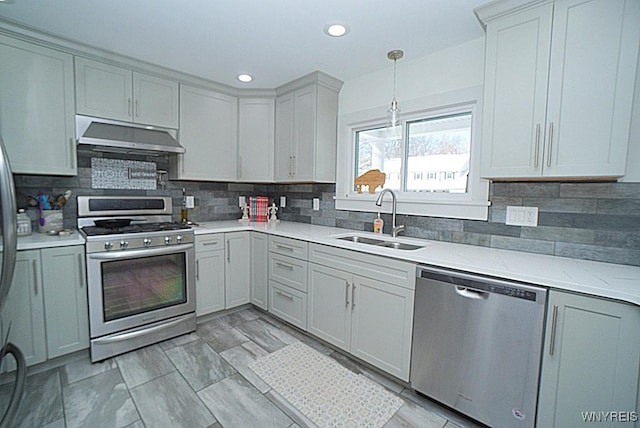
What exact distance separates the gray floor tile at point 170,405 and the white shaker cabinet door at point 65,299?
0.68 m

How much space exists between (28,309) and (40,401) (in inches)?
23.0

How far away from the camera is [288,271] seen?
2643 mm

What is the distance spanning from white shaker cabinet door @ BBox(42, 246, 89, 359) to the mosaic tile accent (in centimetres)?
88

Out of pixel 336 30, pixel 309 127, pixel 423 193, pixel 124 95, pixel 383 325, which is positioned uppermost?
pixel 336 30

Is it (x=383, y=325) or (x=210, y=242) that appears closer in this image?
(x=383, y=325)

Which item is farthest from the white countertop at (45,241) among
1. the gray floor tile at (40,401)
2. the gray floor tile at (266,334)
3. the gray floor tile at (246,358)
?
the gray floor tile at (266,334)

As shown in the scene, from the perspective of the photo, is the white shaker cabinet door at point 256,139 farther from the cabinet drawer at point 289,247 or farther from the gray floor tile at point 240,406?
the gray floor tile at point 240,406

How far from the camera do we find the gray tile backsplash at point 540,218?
5.36 ft

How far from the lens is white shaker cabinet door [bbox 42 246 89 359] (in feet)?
6.49

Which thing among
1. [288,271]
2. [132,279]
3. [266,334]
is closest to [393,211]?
[288,271]

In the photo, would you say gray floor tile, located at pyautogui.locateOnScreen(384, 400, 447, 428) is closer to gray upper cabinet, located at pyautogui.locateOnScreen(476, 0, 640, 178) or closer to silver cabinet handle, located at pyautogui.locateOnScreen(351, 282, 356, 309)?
silver cabinet handle, located at pyautogui.locateOnScreen(351, 282, 356, 309)

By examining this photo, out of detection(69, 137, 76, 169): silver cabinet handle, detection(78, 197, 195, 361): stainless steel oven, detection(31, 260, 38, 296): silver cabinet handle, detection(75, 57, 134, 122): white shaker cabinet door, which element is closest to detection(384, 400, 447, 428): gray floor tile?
detection(78, 197, 195, 361): stainless steel oven

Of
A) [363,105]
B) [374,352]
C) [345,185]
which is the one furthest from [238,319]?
[363,105]

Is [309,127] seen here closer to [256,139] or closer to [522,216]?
[256,139]
